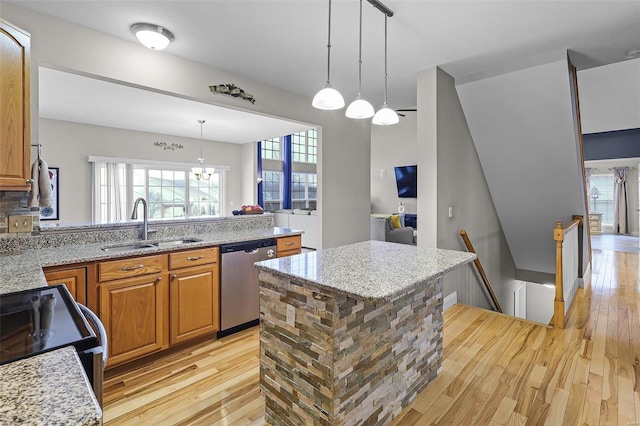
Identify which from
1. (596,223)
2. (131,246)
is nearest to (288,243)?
(131,246)

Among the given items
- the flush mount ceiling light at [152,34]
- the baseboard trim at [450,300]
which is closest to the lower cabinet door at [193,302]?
the flush mount ceiling light at [152,34]

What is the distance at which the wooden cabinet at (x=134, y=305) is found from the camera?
88.7 inches

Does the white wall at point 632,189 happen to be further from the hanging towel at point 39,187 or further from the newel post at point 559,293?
the hanging towel at point 39,187

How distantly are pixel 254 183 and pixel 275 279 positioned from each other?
706 cm

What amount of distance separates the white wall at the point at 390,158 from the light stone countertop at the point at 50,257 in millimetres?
5989

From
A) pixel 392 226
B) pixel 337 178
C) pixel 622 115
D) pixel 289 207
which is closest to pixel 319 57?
pixel 337 178

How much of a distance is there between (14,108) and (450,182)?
146 inches

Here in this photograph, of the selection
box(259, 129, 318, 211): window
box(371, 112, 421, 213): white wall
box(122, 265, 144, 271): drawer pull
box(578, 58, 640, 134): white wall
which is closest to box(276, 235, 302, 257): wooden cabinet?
box(122, 265, 144, 271): drawer pull

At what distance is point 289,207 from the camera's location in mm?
9648

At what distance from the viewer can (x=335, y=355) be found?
5.06 ft

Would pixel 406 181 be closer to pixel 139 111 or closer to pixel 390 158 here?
pixel 390 158

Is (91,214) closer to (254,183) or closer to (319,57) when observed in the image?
(254,183)

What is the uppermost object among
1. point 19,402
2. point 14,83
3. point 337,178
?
point 14,83

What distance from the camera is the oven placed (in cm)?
89
